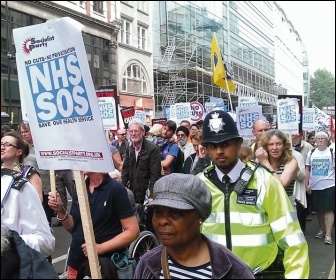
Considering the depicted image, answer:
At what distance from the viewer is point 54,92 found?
2455 mm

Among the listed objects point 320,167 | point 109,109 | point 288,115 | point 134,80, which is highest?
point 134,80

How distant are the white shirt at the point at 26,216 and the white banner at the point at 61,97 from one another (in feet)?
0.72

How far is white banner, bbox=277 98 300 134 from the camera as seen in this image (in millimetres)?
8508

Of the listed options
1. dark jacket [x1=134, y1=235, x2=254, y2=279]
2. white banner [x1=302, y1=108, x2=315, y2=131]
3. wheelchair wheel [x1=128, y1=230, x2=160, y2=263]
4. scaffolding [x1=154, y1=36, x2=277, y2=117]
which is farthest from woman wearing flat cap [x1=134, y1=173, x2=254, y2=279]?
scaffolding [x1=154, y1=36, x2=277, y2=117]

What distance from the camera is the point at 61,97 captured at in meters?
2.45

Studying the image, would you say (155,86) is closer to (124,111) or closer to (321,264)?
(124,111)

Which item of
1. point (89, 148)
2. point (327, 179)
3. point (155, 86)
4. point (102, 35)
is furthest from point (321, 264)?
point (155, 86)

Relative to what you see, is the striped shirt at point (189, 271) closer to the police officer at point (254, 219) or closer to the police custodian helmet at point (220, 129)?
the police officer at point (254, 219)

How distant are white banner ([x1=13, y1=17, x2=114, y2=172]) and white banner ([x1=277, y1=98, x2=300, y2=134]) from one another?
6510mm

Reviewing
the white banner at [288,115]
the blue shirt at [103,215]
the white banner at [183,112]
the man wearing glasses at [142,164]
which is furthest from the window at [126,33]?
the blue shirt at [103,215]

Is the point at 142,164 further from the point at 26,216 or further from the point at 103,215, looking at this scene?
the point at 26,216

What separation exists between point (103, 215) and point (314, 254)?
384 cm

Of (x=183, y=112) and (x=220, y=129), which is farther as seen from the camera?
(x=183, y=112)

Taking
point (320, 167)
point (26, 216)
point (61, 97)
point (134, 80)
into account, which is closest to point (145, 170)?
point (320, 167)
